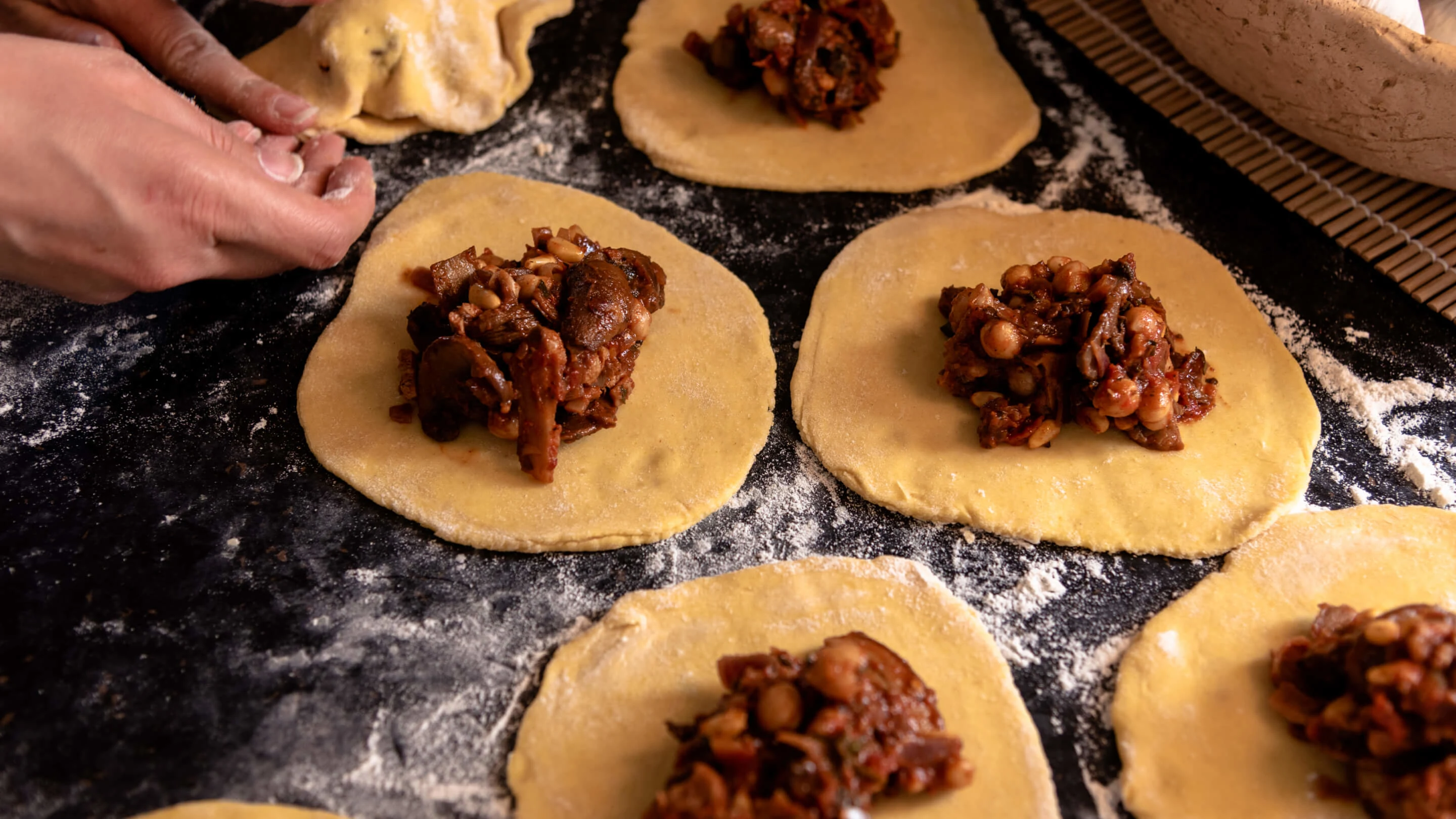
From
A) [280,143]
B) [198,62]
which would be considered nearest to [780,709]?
[280,143]

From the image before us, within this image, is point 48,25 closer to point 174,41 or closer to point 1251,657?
point 174,41

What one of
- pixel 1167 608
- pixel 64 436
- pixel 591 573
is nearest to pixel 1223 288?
pixel 1167 608

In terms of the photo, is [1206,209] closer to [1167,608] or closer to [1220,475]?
[1220,475]

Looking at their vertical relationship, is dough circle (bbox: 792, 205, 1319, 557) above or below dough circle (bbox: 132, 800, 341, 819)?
above

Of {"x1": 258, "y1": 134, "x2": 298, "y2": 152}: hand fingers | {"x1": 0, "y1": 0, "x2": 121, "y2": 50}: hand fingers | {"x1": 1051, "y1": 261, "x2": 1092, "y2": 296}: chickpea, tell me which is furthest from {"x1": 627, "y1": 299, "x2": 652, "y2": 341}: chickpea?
{"x1": 0, "y1": 0, "x2": 121, "y2": 50}: hand fingers

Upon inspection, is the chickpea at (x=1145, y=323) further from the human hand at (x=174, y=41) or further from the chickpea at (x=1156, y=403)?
the human hand at (x=174, y=41)

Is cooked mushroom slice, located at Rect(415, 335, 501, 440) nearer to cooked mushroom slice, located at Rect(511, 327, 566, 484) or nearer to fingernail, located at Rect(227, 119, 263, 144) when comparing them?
cooked mushroom slice, located at Rect(511, 327, 566, 484)

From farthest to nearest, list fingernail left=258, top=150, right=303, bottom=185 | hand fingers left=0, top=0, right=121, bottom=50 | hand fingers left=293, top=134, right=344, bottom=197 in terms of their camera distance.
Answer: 1. hand fingers left=0, top=0, right=121, bottom=50
2. hand fingers left=293, top=134, right=344, bottom=197
3. fingernail left=258, top=150, right=303, bottom=185
